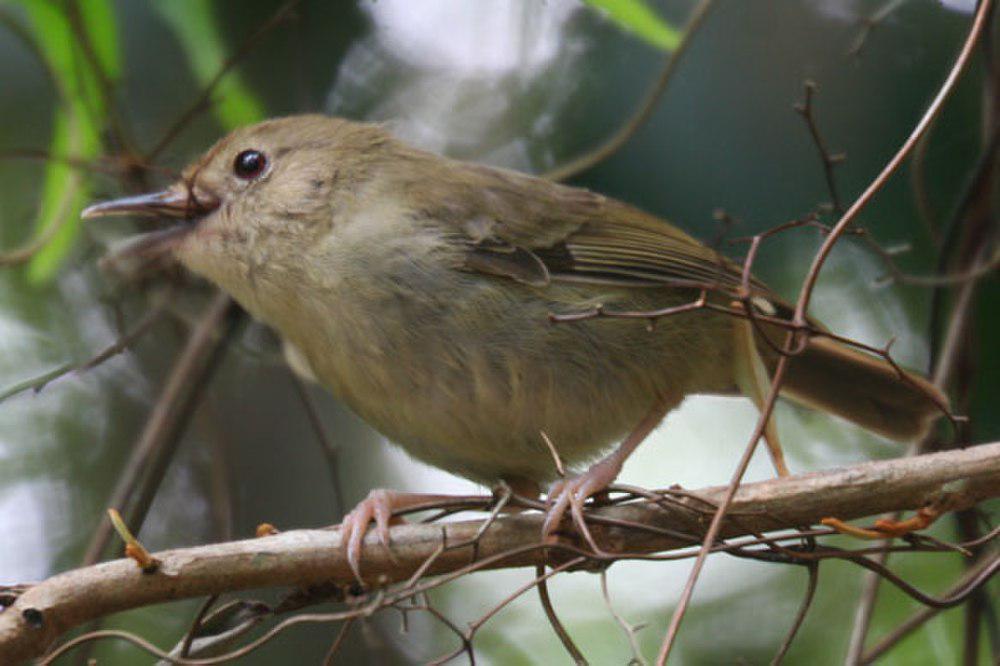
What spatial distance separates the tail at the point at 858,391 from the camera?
370cm

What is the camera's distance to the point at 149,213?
3619 millimetres

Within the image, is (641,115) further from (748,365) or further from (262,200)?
(262,200)

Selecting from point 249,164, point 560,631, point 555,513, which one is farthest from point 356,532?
point 249,164

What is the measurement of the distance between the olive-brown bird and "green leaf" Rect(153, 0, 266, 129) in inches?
26.4

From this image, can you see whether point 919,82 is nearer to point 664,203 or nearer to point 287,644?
point 664,203

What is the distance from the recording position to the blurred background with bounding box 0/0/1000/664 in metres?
4.30

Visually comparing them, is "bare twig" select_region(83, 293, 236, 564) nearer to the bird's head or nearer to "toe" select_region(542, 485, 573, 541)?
the bird's head

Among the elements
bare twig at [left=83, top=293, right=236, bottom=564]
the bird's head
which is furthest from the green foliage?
bare twig at [left=83, top=293, right=236, bottom=564]

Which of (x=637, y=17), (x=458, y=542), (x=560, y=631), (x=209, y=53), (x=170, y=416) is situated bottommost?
(x=560, y=631)

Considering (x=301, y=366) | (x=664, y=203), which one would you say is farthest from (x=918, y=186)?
(x=301, y=366)

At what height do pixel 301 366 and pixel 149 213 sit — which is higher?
pixel 149 213

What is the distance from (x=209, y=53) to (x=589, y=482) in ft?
7.13

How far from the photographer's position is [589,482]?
10.4ft

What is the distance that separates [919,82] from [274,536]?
3.15 meters
